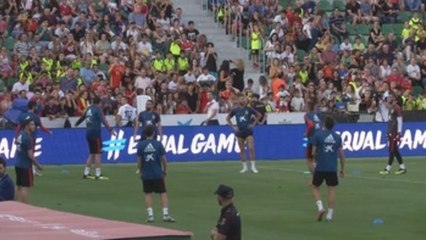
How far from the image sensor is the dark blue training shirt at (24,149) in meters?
26.2

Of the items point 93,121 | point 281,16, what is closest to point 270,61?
point 281,16

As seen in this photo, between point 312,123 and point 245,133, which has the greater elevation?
point 312,123

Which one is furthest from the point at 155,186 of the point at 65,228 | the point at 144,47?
the point at 144,47

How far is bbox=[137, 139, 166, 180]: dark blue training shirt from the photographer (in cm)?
2458

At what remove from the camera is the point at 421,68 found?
47.8 m

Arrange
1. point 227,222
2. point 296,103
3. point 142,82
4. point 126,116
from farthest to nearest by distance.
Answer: point 296,103 → point 142,82 → point 126,116 → point 227,222

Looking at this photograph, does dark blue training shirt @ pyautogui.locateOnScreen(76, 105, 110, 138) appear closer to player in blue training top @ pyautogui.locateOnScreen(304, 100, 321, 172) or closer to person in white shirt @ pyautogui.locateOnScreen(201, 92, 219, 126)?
player in blue training top @ pyautogui.locateOnScreen(304, 100, 321, 172)

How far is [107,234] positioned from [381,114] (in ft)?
102

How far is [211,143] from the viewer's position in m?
40.6

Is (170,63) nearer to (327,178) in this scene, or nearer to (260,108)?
(260,108)

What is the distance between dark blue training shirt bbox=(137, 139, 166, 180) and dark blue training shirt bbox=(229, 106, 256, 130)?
10.8 metres

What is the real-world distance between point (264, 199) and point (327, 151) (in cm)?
436

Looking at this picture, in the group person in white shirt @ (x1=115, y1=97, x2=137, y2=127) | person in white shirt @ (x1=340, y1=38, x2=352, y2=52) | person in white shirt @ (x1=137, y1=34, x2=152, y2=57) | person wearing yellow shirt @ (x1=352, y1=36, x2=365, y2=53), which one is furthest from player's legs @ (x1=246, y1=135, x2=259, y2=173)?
person wearing yellow shirt @ (x1=352, y1=36, x2=365, y2=53)

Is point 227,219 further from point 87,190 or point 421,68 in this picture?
point 421,68
